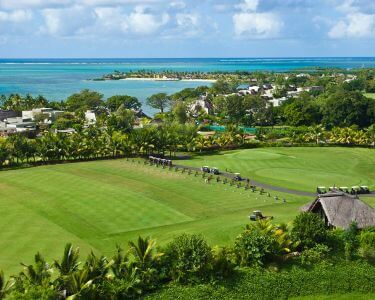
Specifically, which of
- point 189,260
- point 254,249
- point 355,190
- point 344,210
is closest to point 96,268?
point 189,260

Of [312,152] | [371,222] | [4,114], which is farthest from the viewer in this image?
[4,114]

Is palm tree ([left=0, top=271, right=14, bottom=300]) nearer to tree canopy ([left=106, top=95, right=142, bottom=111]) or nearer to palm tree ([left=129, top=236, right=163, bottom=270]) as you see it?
palm tree ([left=129, top=236, right=163, bottom=270])

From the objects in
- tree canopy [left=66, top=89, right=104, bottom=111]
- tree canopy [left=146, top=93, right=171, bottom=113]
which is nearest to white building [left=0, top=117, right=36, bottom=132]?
tree canopy [left=66, top=89, right=104, bottom=111]

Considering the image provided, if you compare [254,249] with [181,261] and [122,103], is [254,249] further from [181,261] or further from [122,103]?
[122,103]

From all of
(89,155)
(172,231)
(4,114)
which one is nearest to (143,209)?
(172,231)

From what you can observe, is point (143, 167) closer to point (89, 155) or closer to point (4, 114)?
point (89, 155)

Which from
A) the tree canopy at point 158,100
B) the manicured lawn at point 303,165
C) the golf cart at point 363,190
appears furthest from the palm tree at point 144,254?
the tree canopy at point 158,100

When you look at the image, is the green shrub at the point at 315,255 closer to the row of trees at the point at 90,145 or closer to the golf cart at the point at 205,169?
the golf cart at the point at 205,169
